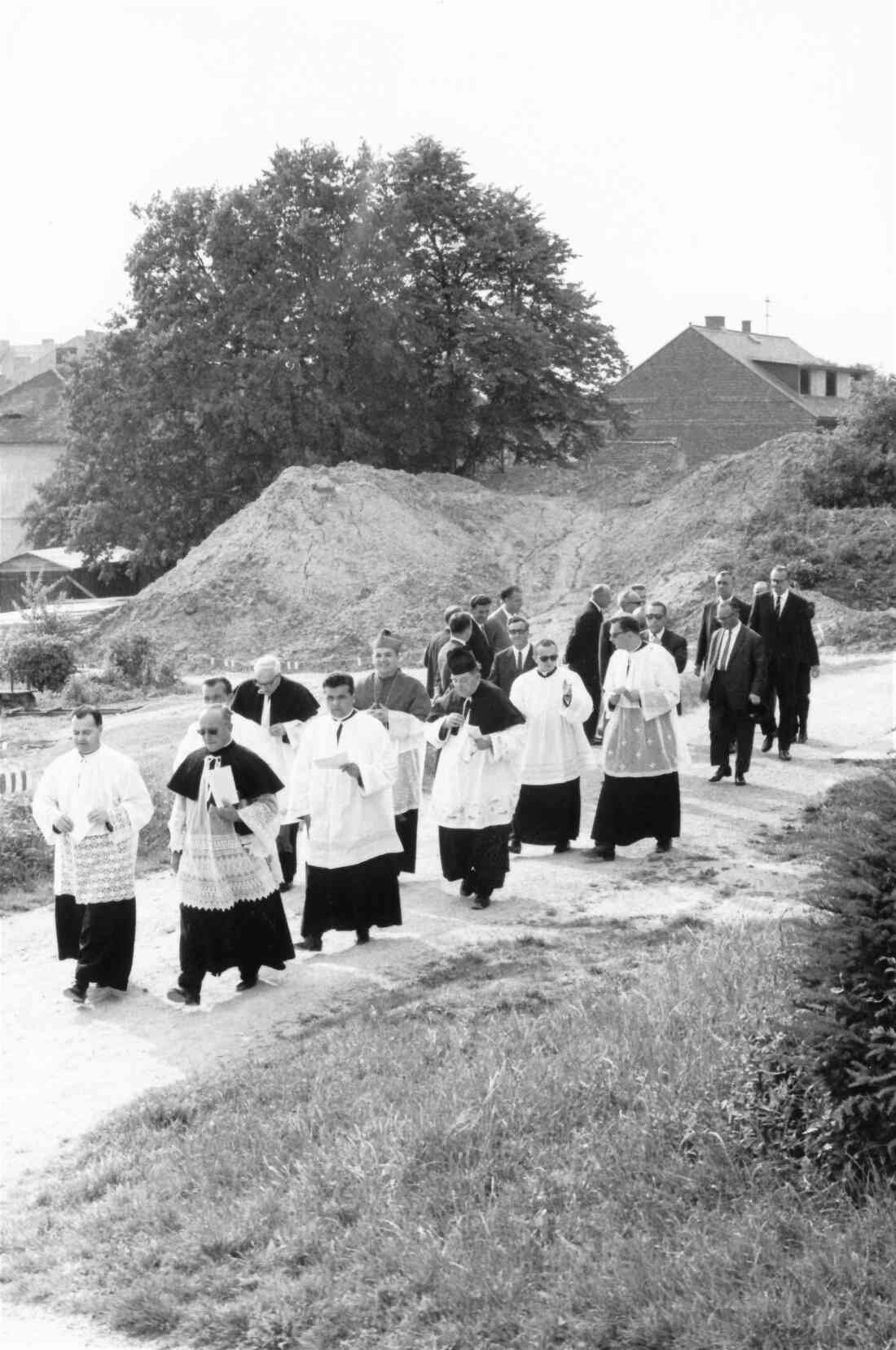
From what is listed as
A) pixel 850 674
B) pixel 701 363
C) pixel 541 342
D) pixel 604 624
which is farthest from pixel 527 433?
pixel 604 624

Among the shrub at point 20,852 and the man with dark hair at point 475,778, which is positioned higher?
the man with dark hair at point 475,778

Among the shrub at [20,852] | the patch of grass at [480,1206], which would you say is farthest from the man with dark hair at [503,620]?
the patch of grass at [480,1206]

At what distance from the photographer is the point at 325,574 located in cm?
3903

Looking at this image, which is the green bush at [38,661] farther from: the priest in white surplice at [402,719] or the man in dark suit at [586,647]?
the priest in white surplice at [402,719]

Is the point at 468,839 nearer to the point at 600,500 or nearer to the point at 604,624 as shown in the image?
the point at 604,624

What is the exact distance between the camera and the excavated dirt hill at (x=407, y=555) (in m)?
36.3

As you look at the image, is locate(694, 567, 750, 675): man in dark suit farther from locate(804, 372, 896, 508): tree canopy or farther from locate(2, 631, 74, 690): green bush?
locate(804, 372, 896, 508): tree canopy

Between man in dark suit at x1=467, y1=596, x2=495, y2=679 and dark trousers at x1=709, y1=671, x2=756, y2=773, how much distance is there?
2.10 meters

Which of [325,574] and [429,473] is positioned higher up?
[429,473]

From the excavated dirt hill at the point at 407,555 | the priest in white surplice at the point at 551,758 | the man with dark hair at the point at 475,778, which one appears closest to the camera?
the man with dark hair at the point at 475,778

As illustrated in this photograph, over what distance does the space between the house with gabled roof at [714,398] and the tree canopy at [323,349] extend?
23.1 ft

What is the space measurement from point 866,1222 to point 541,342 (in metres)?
41.2

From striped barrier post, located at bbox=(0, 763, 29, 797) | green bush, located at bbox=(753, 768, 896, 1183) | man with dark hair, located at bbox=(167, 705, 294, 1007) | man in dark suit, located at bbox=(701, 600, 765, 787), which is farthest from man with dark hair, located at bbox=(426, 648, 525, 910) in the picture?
striped barrier post, located at bbox=(0, 763, 29, 797)

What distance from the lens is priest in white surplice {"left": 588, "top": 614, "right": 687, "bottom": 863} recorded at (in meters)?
12.0
